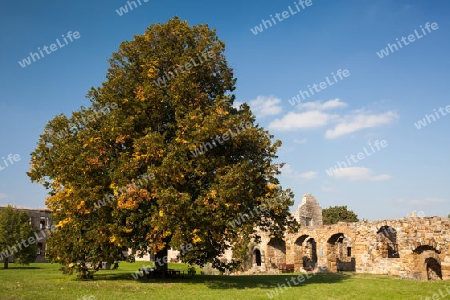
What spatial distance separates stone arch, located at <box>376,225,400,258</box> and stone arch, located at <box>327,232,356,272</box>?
2519mm

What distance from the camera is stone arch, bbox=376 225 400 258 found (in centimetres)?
3075

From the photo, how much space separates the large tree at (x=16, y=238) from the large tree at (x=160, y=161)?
20284mm

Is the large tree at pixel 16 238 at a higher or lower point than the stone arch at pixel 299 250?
higher

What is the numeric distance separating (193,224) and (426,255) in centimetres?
1898

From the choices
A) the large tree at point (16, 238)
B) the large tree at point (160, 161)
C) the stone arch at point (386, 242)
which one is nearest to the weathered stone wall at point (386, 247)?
the stone arch at point (386, 242)

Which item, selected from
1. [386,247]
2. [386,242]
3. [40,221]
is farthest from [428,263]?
[40,221]

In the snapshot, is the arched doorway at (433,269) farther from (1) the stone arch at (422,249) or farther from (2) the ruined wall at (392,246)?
(1) the stone arch at (422,249)

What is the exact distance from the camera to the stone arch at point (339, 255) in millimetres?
34594

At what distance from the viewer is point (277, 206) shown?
20.0m

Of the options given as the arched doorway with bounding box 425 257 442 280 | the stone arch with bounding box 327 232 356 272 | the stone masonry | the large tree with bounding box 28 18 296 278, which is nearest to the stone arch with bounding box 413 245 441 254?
the stone masonry

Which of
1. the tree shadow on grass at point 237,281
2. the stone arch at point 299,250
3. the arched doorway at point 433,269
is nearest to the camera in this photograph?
the tree shadow on grass at point 237,281

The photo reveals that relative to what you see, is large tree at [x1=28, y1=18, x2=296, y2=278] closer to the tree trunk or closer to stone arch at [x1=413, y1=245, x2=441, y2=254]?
the tree trunk

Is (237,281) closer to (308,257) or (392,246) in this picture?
(392,246)

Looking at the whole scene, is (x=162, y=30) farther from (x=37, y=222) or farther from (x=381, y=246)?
(x=37, y=222)
